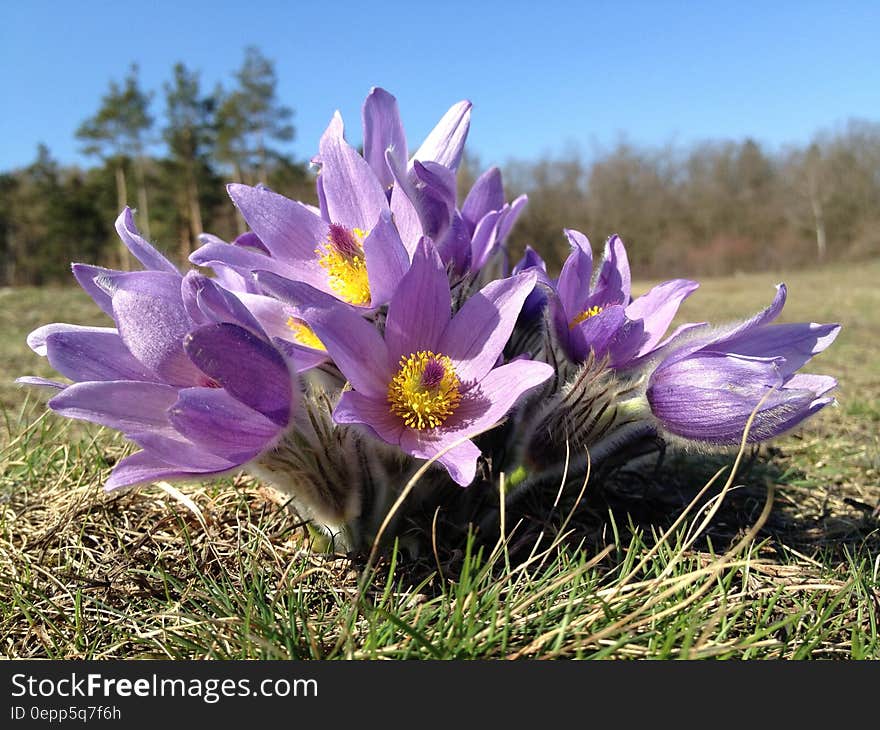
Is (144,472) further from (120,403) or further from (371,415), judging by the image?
(371,415)

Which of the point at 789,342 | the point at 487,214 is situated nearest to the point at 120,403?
the point at 487,214

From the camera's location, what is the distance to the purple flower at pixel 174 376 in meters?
0.93

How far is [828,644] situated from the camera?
44.9 inches

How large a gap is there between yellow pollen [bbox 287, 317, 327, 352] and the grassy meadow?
37 cm

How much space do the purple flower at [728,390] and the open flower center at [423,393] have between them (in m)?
0.34

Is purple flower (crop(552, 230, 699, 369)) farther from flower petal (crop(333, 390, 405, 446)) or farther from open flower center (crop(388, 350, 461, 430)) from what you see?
flower petal (crop(333, 390, 405, 446))

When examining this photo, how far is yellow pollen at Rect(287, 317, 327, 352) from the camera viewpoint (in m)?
1.15

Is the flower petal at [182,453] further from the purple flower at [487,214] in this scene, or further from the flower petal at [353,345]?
the purple flower at [487,214]

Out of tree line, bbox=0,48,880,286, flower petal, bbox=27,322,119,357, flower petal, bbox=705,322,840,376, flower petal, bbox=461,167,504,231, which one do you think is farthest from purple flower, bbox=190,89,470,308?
tree line, bbox=0,48,880,286

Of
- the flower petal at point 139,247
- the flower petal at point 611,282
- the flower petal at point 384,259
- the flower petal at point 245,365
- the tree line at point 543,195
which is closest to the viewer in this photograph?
the flower petal at point 245,365

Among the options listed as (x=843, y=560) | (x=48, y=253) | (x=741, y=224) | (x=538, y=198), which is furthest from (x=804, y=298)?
(x=48, y=253)

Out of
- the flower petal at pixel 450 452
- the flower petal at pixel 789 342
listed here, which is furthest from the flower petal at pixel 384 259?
the flower petal at pixel 789 342

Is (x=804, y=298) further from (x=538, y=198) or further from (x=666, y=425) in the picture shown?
(x=538, y=198)

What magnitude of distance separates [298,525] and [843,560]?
3.72 feet
